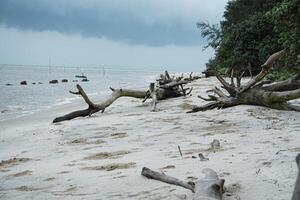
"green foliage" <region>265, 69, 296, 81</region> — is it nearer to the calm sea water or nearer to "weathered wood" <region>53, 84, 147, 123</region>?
"weathered wood" <region>53, 84, 147, 123</region>

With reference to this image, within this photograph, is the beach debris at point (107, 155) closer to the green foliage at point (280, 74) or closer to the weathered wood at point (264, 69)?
the weathered wood at point (264, 69)

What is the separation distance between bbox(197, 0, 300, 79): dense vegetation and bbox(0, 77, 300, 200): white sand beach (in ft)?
20.8

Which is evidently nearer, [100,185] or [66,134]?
[100,185]

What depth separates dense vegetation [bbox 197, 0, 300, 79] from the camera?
1453 cm

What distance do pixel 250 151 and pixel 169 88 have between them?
35.7ft

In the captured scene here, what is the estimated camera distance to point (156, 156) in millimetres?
5617

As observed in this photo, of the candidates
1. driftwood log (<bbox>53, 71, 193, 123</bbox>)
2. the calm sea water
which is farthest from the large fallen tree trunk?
the calm sea water

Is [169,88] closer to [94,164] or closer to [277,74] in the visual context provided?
[277,74]

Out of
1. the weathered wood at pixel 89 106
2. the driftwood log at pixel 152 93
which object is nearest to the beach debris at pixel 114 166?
the weathered wood at pixel 89 106

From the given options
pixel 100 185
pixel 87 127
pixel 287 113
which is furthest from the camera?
pixel 87 127

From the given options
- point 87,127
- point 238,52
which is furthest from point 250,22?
point 87,127

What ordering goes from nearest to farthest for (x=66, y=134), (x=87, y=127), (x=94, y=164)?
1. (x=94, y=164)
2. (x=66, y=134)
3. (x=87, y=127)

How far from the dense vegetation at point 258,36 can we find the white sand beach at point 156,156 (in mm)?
6344

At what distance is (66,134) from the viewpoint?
363 inches
